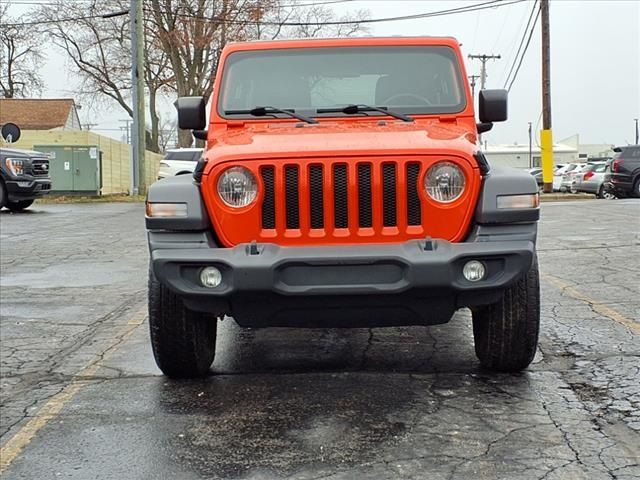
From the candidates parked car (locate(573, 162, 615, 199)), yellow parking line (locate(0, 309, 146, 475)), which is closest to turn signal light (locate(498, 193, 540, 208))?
yellow parking line (locate(0, 309, 146, 475))

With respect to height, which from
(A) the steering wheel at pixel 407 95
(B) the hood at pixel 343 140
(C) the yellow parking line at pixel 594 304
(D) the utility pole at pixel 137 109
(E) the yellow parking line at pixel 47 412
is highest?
(D) the utility pole at pixel 137 109

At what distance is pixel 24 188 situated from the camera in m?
18.3

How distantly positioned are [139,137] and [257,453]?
25.0 meters

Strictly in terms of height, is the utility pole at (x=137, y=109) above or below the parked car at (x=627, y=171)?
above

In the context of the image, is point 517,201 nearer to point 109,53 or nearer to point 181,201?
point 181,201

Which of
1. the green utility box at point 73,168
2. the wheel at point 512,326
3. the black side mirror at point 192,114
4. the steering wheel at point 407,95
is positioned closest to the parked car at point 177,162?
the green utility box at point 73,168

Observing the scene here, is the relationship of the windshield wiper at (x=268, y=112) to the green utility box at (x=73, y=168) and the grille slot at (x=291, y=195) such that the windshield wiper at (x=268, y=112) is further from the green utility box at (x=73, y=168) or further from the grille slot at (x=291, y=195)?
the green utility box at (x=73, y=168)

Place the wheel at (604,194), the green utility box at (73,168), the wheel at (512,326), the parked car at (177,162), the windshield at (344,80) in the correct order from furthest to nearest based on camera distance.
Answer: the green utility box at (73,168)
the wheel at (604,194)
the parked car at (177,162)
the windshield at (344,80)
the wheel at (512,326)

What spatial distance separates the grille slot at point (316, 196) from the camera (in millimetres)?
4102

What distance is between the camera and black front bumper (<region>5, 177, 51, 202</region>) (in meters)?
18.3

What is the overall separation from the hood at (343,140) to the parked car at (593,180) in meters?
23.2

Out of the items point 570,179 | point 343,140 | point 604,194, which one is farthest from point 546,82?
point 343,140

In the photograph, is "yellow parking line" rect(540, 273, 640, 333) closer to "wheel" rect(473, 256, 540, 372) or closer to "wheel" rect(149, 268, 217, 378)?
"wheel" rect(473, 256, 540, 372)

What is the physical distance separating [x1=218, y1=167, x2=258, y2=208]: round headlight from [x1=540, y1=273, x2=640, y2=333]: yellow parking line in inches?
124
